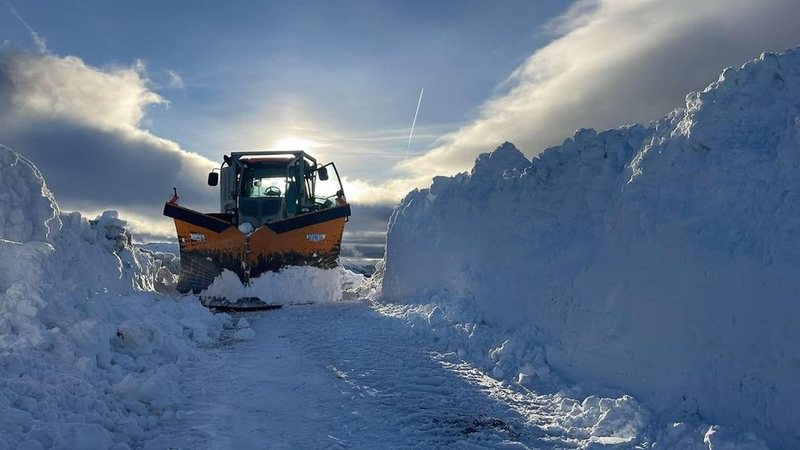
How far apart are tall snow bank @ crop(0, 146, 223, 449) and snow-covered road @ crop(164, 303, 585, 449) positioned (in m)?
0.39

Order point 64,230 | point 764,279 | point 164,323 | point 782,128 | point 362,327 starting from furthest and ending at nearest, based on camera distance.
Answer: point 64,230 → point 362,327 → point 164,323 → point 782,128 → point 764,279

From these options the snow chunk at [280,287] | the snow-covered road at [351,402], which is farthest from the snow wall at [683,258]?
the snow chunk at [280,287]

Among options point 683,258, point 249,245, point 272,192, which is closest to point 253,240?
point 249,245

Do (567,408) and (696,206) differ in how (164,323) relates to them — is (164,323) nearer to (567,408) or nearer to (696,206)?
(567,408)

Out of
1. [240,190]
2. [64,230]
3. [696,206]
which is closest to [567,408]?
[696,206]

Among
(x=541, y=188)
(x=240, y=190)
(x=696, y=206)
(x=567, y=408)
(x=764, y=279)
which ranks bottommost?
(x=567, y=408)

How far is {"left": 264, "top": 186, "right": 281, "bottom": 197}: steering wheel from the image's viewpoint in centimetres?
1711

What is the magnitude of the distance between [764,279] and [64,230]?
11.5m

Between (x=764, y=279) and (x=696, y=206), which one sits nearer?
(x=764, y=279)

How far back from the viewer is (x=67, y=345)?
5.21 metres

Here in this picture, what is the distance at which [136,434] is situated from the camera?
4.32 meters

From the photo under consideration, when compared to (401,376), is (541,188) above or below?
above

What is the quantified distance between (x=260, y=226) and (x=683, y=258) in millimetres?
12528

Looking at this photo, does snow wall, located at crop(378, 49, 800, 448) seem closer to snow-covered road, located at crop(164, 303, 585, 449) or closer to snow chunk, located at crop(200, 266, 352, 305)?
snow-covered road, located at crop(164, 303, 585, 449)
